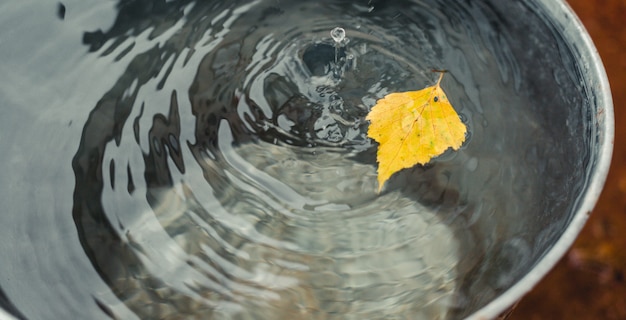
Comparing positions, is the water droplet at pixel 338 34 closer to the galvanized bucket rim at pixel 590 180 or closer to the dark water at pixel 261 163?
the dark water at pixel 261 163

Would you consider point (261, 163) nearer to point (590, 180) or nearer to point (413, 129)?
point (413, 129)

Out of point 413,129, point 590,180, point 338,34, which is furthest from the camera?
point 338,34

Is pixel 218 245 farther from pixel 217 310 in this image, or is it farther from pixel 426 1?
pixel 426 1

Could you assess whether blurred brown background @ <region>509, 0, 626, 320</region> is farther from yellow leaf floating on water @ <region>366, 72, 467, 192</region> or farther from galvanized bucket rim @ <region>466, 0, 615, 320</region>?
galvanized bucket rim @ <region>466, 0, 615, 320</region>

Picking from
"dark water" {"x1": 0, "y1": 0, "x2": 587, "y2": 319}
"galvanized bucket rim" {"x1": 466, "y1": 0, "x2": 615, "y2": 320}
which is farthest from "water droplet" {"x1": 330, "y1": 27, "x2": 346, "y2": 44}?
"galvanized bucket rim" {"x1": 466, "y1": 0, "x2": 615, "y2": 320}

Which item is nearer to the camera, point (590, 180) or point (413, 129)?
point (590, 180)

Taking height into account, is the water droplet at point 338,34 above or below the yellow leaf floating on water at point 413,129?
above

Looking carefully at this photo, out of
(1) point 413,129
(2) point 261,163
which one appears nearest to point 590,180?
(1) point 413,129

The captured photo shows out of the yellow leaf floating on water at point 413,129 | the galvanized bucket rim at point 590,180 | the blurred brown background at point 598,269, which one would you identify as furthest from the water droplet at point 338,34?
the blurred brown background at point 598,269
